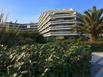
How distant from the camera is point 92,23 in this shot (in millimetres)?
45031

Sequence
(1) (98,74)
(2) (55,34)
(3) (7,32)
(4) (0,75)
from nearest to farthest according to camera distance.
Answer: (4) (0,75) → (3) (7,32) → (1) (98,74) → (2) (55,34)

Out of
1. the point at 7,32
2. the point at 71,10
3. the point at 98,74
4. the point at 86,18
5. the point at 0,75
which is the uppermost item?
the point at 71,10

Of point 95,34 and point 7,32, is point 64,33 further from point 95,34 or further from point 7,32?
point 7,32

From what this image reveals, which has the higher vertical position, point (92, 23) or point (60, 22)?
point (60, 22)

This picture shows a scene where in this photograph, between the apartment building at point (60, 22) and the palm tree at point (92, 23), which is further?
the apartment building at point (60, 22)

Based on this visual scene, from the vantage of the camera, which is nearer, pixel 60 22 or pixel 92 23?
pixel 92 23

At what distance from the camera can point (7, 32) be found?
993 cm

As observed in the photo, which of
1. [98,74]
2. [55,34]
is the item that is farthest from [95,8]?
[55,34]

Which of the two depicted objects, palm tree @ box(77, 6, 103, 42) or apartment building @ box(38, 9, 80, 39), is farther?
apartment building @ box(38, 9, 80, 39)

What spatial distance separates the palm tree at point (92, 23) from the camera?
4428 centimetres

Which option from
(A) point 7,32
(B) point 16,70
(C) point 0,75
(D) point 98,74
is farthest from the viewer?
(D) point 98,74

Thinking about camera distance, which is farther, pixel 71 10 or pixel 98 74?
pixel 71 10

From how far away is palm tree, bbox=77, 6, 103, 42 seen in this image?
44.3 m

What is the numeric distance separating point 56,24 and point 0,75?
349ft
